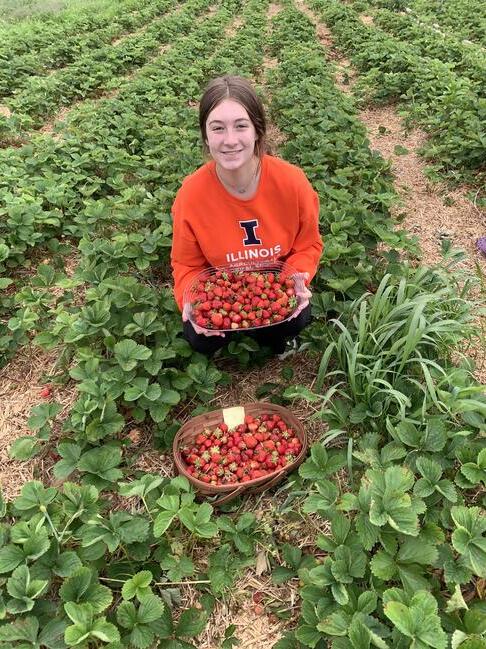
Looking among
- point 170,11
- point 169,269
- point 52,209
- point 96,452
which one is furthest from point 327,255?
point 170,11

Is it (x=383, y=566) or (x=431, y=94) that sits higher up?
(x=431, y=94)

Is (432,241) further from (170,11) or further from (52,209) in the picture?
(170,11)

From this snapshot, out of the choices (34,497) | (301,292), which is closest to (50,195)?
(301,292)

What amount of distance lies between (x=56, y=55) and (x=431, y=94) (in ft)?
22.3

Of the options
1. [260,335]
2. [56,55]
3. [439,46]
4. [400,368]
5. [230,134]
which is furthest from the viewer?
[56,55]

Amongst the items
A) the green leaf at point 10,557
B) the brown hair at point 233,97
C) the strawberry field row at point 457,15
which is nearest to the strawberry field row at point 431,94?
the strawberry field row at point 457,15

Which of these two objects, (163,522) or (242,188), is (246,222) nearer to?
(242,188)

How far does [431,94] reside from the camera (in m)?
5.60

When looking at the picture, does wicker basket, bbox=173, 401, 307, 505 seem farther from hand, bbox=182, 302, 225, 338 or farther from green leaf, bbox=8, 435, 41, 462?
green leaf, bbox=8, 435, 41, 462

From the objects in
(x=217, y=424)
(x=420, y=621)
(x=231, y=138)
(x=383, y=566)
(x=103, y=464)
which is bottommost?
(x=217, y=424)

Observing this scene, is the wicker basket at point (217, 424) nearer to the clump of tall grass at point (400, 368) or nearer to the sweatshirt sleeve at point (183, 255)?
the clump of tall grass at point (400, 368)

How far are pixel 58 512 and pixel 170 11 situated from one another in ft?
53.1

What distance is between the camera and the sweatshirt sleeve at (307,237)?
2396 millimetres

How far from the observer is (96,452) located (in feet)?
7.27
